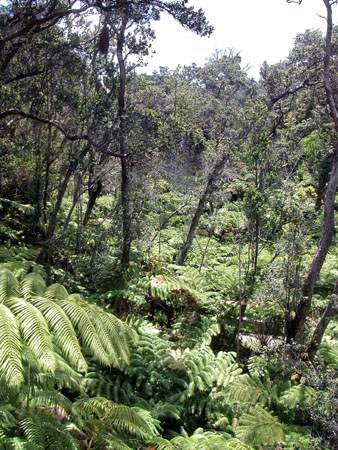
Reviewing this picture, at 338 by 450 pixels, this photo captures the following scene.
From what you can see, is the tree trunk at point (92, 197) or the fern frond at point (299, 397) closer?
the fern frond at point (299, 397)

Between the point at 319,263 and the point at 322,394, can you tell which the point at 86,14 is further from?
the point at 322,394

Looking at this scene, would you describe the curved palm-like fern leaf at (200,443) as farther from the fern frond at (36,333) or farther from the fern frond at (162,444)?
the fern frond at (36,333)

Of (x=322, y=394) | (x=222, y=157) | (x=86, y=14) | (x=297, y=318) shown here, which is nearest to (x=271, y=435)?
(x=322, y=394)

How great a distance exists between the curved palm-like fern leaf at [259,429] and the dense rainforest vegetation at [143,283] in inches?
0.6

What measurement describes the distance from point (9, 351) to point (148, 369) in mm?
2372

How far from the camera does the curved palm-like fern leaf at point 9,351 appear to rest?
1950 millimetres

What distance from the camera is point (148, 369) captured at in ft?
13.5

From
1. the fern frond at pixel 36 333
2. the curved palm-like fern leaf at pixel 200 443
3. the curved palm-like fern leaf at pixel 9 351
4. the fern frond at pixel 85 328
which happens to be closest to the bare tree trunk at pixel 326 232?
the curved palm-like fern leaf at pixel 200 443

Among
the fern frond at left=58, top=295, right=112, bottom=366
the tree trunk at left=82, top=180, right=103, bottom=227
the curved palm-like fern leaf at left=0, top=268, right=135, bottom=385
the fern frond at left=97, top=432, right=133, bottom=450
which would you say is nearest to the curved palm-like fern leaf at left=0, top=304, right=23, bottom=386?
the curved palm-like fern leaf at left=0, top=268, right=135, bottom=385

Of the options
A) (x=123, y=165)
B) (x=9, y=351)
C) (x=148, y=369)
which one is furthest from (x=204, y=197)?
(x=9, y=351)

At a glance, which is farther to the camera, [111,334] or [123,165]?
[123,165]

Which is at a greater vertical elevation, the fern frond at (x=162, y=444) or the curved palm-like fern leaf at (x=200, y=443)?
the fern frond at (x=162, y=444)

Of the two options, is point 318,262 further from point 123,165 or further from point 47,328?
point 47,328

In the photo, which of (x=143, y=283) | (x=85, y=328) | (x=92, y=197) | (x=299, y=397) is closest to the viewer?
(x=85, y=328)
